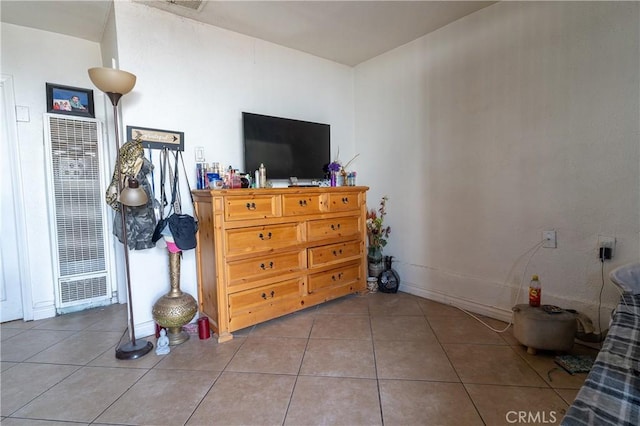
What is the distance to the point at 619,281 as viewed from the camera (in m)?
1.62

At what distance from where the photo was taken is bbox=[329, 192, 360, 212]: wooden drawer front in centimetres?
286

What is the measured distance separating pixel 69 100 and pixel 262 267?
7.78 ft

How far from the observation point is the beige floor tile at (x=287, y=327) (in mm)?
2318

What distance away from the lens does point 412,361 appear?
74.9 inches

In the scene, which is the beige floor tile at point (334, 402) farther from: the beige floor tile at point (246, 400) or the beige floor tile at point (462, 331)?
the beige floor tile at point (462, 331)

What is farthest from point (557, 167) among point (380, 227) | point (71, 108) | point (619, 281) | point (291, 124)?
point (71, 108)

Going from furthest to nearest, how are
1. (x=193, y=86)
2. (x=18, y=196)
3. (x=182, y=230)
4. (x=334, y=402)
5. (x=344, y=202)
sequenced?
1. (x=344, y=202)
2. (x=18, y=196)
3. (x=193, y=86)
4. (x=182, y=230)
5. (x=334, y=402)

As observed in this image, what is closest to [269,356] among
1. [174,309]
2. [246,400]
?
[246,400]

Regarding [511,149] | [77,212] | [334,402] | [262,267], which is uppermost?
[511,149]

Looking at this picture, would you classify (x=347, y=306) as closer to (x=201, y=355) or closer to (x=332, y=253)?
(x=332, y=253)

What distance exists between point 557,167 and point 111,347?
11.2 ft

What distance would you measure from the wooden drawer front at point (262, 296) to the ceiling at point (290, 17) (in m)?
2.19

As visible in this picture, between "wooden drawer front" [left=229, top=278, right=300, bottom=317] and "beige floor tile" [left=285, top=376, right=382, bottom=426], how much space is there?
752 millimetres

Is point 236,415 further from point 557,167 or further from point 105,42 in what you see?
point 105,42
